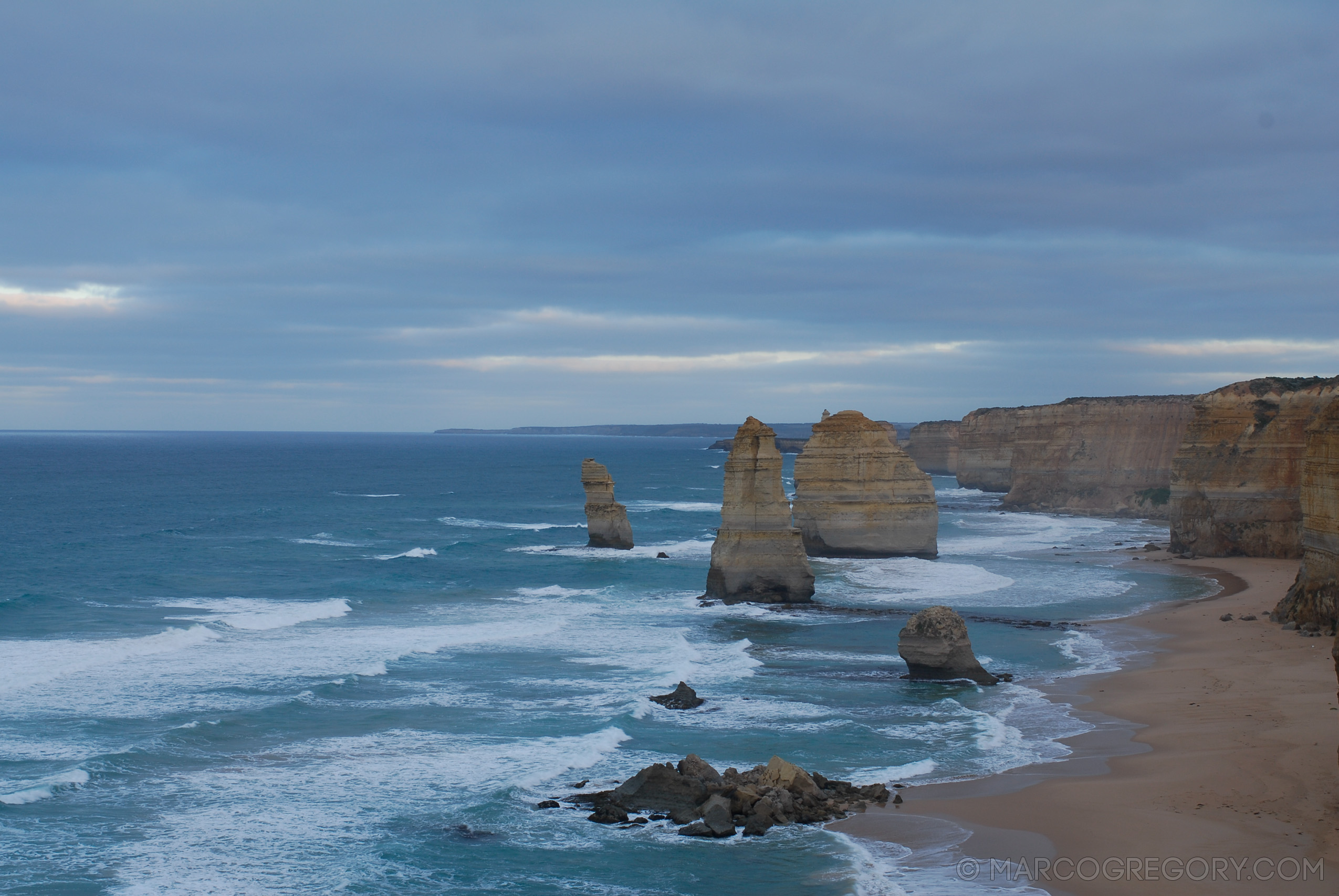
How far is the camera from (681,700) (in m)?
25.4

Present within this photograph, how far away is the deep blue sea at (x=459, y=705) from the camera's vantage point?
16797 mm

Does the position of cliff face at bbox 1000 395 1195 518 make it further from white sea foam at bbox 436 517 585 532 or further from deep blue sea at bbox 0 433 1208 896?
white sea foam at bbox 436 517 585 532

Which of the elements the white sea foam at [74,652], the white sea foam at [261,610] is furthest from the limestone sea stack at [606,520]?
the white sea foam at [74,652]

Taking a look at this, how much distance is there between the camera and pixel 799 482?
51531 mm

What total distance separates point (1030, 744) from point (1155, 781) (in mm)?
2939

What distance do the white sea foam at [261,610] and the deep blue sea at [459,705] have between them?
176 millimetres

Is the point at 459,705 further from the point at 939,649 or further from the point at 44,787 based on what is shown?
the point at 939,649

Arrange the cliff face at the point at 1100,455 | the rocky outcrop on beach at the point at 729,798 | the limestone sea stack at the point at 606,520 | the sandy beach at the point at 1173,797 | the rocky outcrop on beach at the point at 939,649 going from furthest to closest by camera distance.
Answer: the cliff face at the point at 1100,455, the limestone sea stack at the point at 606,520, the rocky outcrop on beach at the point at 939,649, the rocky outcrop on beach at the point at 729,798, the sandy beach at the point at 1173,797

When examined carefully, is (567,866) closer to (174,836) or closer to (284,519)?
(174,836)

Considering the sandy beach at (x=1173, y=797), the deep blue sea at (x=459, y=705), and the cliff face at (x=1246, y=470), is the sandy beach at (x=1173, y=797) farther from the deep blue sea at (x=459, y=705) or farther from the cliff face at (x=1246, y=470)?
the cliff face at (x=1246, y=470)

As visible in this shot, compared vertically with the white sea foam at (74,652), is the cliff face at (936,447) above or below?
above

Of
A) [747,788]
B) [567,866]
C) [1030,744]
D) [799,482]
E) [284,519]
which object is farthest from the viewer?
[284,519]

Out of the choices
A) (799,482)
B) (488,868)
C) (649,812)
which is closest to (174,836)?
(488,868)

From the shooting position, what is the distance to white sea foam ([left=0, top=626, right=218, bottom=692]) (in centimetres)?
2855
